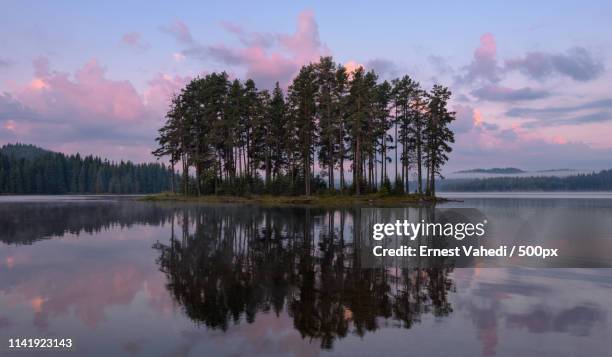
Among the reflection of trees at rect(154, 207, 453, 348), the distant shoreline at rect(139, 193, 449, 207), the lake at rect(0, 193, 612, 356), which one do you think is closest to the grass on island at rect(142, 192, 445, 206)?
the distant shoreline at rect(139, 193, 449, 207)

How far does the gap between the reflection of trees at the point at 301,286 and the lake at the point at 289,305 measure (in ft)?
0.14

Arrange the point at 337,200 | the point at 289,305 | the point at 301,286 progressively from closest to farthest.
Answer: the point at 289,305
the point at 301,286
the point at 337,200

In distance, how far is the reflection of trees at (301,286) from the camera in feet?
29.3

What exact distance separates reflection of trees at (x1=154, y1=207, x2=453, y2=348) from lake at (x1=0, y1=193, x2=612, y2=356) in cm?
4

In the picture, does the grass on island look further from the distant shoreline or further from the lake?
the lake

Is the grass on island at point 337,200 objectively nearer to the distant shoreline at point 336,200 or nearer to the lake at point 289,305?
the distant shoreline at point 336,200

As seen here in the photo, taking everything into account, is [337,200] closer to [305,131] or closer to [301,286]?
[305,131]

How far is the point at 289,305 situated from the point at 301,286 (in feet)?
6.13

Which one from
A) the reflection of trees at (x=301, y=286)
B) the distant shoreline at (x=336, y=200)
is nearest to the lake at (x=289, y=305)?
the reflection of trees at (x=301, y=286)

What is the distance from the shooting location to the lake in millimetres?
7441

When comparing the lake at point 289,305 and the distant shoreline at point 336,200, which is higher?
the distant shoreline at point 336,200

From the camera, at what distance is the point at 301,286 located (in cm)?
1174

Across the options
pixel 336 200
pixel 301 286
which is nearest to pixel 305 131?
pixel 336 200

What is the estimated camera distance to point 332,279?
12586mm
